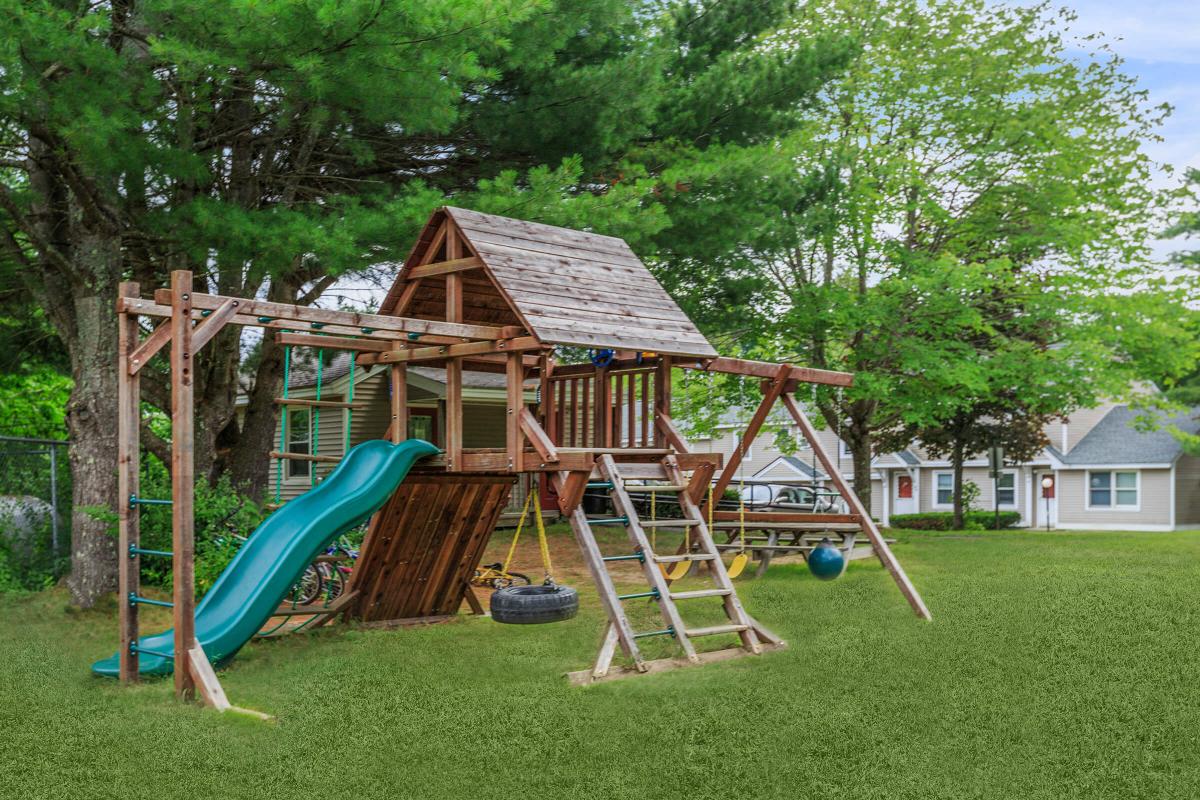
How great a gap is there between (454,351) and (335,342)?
1.02 m

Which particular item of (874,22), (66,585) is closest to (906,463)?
(874,22)

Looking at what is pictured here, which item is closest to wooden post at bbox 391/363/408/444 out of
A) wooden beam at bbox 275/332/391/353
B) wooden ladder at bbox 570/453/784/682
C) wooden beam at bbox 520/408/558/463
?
wooden beam at bbox 275/332/391/353

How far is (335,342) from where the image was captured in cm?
871

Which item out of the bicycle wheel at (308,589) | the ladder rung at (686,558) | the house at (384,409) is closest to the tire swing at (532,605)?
the ladder rung at (686,558)

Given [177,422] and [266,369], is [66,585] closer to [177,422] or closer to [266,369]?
[266,369]

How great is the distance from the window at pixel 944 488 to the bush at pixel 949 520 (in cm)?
275

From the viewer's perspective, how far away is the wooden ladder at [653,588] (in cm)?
752

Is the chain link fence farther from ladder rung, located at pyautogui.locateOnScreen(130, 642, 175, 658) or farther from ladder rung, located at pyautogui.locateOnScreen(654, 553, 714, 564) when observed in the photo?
ladder rung, located at pyautogui.locateOnScreen(654, 553, 714, 564)

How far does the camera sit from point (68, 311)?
11.6m

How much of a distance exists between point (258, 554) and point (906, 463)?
29.3m

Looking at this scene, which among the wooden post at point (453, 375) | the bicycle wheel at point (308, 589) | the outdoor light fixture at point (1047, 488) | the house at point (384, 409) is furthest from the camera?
the outdoor light fixture at point (1047, 488)

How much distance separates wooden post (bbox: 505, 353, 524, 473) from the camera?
8180mm

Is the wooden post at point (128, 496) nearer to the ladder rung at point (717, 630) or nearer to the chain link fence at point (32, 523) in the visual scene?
the ladder rung at point (717, 630)

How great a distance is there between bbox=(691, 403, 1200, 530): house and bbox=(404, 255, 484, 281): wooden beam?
20449 millimetres
